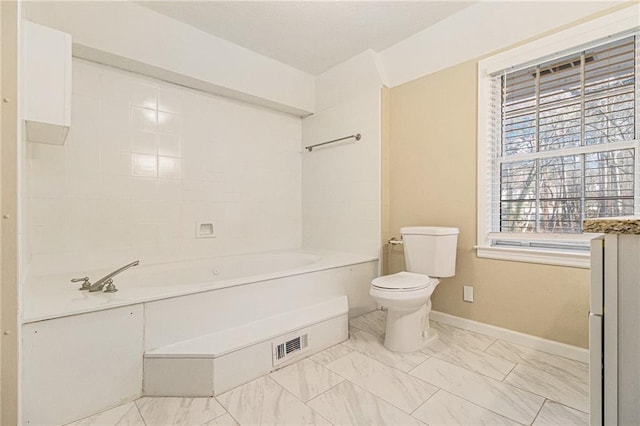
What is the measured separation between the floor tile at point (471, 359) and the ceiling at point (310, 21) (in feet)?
7.52

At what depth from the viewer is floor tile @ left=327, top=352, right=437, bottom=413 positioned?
1457 millimetres

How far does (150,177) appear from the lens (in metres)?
2.38

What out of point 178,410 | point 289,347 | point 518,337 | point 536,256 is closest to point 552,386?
point 518,337

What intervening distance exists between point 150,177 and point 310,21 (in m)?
1.68

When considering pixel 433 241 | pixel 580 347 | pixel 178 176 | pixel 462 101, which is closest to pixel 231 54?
pixel 178 176

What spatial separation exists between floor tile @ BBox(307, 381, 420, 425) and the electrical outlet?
117 centimetres

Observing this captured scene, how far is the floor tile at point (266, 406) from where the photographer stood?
1.32m

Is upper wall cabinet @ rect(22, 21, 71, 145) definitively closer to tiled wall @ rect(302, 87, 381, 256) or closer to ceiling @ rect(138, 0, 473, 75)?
ceiling @ rect(138, 0, 473, 75)

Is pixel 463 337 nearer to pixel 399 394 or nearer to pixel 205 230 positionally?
pixel 399 394

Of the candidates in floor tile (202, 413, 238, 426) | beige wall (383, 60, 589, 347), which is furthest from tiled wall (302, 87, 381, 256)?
floor tile (202, 413, 238, 426)

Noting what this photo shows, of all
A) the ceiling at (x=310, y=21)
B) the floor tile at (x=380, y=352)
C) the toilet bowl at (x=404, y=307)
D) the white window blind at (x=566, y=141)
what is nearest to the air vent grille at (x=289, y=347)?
the floor tile at (x=380, y=352)

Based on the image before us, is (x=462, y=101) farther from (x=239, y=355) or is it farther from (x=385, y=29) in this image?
(x=239, y=355)

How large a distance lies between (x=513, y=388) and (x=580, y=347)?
0.62 metres

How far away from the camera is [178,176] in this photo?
252 cm
